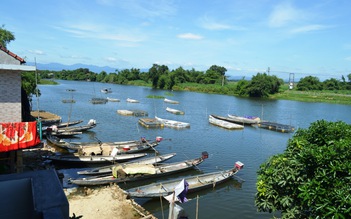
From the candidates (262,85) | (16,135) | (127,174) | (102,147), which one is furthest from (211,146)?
(262,85)

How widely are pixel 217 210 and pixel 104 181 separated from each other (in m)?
6.45

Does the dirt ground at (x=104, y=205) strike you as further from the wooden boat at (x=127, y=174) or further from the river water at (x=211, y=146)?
the river water at (x=211, y=146)

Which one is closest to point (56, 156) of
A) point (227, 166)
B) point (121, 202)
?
point (121, 202)

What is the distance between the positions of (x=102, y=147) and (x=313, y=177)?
17.8m

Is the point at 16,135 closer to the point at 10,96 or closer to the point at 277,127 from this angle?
the point at 10,96

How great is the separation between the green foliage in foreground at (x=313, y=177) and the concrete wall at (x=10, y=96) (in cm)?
885

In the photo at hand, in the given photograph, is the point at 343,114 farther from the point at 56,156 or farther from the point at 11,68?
the point at 11,68

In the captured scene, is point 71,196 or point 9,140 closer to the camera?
point 9,140

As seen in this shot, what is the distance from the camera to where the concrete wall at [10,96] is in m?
10.3

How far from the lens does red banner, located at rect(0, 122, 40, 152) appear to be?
34.4 feet

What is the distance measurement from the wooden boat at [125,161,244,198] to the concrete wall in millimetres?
6613

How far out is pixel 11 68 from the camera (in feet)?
32.9

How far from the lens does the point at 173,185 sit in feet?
54.7

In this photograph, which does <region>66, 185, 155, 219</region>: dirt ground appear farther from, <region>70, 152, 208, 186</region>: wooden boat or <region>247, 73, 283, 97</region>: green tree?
<region>247, 73, 283, 97</region>: green tree
